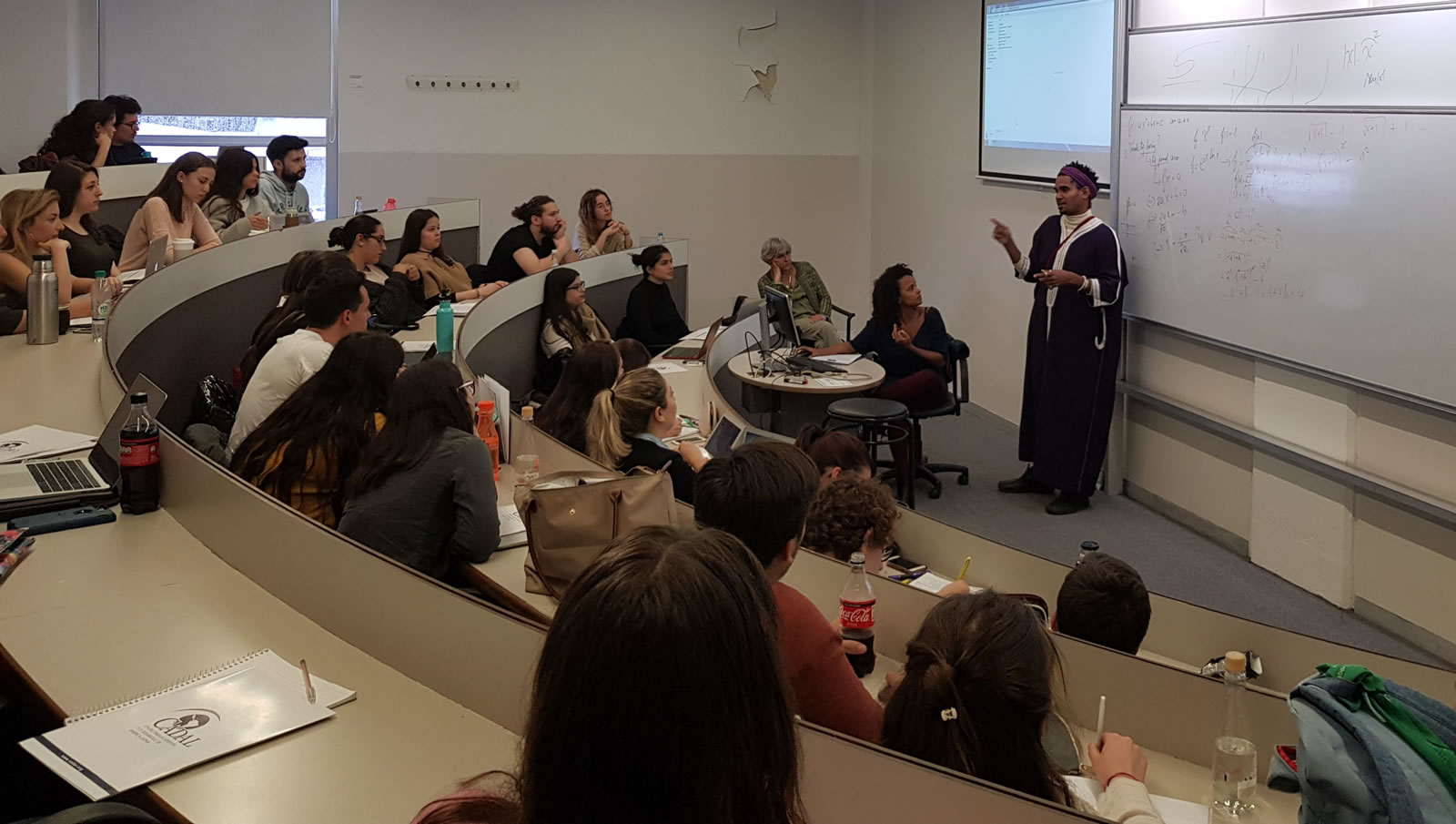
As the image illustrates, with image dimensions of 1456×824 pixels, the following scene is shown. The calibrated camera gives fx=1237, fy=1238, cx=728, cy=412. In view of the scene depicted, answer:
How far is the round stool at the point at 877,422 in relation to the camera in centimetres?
583

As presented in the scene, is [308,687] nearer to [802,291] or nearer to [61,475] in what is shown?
[61,475]

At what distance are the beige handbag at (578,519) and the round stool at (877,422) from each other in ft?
10.1

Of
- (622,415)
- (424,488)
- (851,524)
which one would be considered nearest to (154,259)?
(622,415)

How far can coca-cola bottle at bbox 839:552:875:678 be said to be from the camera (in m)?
2.55

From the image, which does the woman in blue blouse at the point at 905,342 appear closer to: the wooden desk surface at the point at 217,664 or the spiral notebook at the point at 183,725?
the wooden desk surface at the point at 217,664

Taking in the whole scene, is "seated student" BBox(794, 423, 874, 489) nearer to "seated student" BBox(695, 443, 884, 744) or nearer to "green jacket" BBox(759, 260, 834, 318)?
"seated student" BBox(695, 443, 884, 744)

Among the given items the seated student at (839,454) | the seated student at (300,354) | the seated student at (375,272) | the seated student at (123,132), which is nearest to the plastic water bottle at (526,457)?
the seated student at (300,354)

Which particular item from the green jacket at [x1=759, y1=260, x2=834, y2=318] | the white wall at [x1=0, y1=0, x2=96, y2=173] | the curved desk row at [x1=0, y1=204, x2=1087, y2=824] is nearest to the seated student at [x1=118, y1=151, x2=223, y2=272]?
the white wall at [x1=0, y1=0, x2=96, y2=173]

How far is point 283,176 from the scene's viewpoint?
748cm

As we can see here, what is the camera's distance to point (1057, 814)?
4.82 ft

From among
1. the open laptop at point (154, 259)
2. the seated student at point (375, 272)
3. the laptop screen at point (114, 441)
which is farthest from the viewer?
the seated student at point (375, 272)

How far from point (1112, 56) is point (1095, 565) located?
4.43 m

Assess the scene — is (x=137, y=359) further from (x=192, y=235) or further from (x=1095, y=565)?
(x=1095, y=565)

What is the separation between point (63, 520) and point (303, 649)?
3.02 feet
